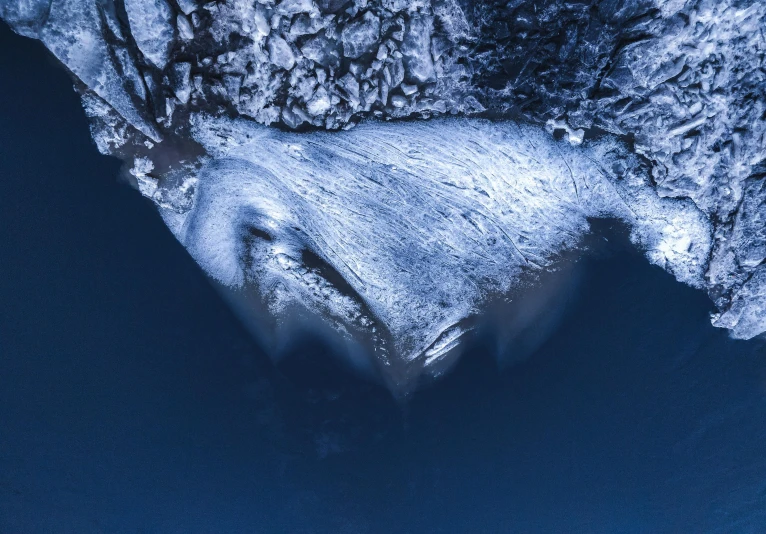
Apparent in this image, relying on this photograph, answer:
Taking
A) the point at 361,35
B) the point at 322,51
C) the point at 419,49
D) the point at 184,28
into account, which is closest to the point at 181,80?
the point at 184,28

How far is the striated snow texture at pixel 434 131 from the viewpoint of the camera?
1066 millimetres

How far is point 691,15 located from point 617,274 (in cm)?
67

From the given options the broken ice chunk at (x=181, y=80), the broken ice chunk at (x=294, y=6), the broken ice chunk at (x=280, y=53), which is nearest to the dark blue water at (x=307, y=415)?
the broken ice chunk at (x=181, y=80)

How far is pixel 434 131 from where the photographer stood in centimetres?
115

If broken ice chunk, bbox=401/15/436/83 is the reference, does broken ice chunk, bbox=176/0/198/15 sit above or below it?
above

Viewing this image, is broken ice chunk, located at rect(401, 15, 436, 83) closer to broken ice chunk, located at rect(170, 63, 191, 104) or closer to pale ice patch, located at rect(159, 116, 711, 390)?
pale ice patch, located at rect(159, 116, 711, 390)

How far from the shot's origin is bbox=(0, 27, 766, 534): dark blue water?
124 centimetres

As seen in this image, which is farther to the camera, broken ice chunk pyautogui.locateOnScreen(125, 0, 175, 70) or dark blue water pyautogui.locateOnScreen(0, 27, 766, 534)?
dark blue water pyautogui.locateOnScreen(0, 27, 766, 534)

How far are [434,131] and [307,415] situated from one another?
932mm

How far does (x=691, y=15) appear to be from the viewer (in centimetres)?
101

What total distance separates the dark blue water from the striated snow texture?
0.16 meters

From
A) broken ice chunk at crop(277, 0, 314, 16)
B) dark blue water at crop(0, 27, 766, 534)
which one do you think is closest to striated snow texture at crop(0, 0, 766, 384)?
broken ice chunk at crop(277, 0, 314, 16)

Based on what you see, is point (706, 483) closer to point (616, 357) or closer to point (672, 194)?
point (616, 357)

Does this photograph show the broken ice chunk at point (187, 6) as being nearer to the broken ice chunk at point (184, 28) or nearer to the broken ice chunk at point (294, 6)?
the broken ice chunk at point (184, 28)
